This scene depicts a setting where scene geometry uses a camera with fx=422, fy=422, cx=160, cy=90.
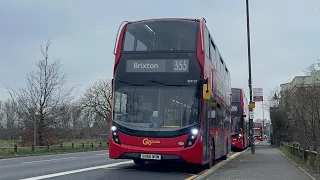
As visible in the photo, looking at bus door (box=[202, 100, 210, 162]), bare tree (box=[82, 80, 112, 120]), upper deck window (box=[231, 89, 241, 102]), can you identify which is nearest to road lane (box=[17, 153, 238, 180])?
bus door (box=[202, 100, 210, 162])

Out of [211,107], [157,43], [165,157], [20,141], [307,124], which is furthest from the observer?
[20,141]

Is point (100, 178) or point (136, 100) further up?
point (136, 100)

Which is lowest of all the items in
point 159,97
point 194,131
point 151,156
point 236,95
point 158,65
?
point 151,156

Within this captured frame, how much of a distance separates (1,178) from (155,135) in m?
4.42

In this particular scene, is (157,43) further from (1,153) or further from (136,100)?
(1,153)

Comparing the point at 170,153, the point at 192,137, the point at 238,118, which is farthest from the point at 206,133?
the point at 238,118

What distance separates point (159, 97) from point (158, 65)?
1000 mm

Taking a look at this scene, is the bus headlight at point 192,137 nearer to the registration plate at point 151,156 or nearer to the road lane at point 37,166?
the registration plate at point 151,156

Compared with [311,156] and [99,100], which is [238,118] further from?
[99,100]

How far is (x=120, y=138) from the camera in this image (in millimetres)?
12820

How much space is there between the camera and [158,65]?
42.6ft

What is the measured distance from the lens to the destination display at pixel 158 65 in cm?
1286

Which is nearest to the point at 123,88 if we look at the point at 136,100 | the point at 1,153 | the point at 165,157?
the point at 136,100

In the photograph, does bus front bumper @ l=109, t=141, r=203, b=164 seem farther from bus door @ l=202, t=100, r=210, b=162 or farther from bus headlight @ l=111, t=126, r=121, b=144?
bus door @ l=202, t=100, r=210, b=162
